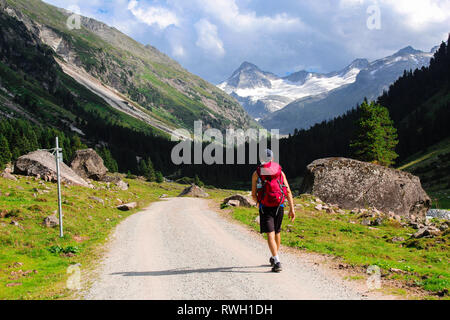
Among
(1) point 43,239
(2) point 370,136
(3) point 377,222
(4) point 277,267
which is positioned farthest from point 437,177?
(1) point 43,239

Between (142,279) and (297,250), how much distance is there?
7.50 meters

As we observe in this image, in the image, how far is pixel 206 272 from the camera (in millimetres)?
10438

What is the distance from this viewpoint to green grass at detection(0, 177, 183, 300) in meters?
10.5

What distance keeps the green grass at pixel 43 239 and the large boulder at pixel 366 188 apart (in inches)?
826

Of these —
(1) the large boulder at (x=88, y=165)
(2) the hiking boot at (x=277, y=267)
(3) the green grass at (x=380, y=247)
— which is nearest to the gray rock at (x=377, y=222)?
(3) the green grass at (x=380, y=247)

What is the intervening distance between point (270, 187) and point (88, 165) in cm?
4981

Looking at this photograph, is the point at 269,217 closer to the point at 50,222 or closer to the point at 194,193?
the point at 50,222

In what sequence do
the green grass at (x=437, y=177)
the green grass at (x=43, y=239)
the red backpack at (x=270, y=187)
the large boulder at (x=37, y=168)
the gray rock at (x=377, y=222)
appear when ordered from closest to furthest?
the red backpack at (x=270, y=187), the green grass at (x=43, y=239), the gray rock at (x=377, y=222), the large boulder at (x=37, y=168), the green grass at (x=437, y=177)

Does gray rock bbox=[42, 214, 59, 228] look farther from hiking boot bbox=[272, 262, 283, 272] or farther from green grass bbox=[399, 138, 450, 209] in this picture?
green grass bbox=[399, 138, 450, 209]

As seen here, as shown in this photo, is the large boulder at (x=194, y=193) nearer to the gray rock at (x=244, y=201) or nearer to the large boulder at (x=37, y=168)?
the gray rock at (x=244, y=201)

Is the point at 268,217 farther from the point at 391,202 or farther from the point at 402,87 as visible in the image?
the point at 402,87

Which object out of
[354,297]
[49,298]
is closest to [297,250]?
[354,297]

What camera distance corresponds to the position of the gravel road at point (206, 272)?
8242mm

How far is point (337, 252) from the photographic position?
44.7 ft
